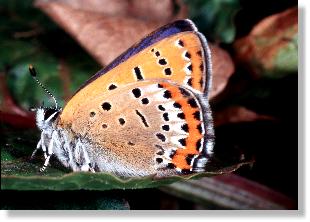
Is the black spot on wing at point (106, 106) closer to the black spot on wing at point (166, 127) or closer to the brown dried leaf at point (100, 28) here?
the black spot on wing at point (166, 127)

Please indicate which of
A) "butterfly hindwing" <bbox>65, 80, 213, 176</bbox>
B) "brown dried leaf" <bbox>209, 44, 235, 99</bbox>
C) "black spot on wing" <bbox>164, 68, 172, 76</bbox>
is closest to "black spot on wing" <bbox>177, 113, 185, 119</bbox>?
"butterfly hindwing" <bbox>65, 80, 213, 176</bbox>

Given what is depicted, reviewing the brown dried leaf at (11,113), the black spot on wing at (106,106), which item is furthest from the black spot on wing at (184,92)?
the brown dried leaf at (11,113)

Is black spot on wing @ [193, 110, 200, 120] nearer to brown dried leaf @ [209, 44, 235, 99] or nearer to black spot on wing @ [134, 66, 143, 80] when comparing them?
black spot on wing @ [134, 66, 143, 80]

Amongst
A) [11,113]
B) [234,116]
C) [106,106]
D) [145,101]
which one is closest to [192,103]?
[145,101]

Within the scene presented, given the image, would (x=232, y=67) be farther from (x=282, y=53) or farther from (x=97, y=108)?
(x=97, y=108)

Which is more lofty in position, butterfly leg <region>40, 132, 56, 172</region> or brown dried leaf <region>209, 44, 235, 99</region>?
brown dried leaf <region>209, 44, 235, 99</region>

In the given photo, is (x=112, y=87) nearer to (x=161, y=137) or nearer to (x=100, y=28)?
(x=161, y=137)
